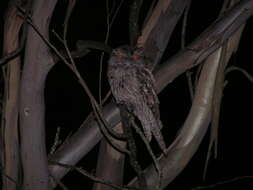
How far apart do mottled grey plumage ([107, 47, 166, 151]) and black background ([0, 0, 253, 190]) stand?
3.68ft

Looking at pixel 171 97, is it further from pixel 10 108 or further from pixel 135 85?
pixel 10 108

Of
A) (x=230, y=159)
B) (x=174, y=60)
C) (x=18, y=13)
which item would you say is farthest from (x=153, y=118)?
(x=230, y=159)

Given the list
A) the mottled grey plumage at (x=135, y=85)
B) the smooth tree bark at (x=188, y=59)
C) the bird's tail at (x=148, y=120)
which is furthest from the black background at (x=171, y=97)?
the smooth tree bark at (x=188, y=59)

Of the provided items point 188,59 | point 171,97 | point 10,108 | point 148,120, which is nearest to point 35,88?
point 10,108

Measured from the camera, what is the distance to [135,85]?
212 centimetres

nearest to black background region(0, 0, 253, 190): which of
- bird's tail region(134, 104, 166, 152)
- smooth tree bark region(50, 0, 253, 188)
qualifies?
bird's tail region(134, 104, 166, 152)

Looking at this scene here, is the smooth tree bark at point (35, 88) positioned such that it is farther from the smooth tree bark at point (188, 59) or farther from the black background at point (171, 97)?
the black background at point (171, 97)

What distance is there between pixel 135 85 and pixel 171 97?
15.2ft

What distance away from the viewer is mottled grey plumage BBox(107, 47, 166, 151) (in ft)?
6.68

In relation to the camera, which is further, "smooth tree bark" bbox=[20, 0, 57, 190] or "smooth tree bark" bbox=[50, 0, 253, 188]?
"smooth tree bark" bbox=[50, 0, 253, 188]

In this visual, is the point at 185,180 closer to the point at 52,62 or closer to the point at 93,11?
the point at 93,11

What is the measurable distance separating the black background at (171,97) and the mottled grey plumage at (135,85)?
1122mm

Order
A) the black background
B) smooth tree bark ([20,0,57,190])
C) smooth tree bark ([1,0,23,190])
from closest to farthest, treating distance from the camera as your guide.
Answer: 1. smooth tree bark ([20,0,57,190])
2. smooth tree bark ([1,0,23,190])
3. the black background

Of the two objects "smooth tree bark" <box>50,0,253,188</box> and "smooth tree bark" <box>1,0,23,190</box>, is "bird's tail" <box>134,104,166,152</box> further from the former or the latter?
"smooth tree bark" <box>1,0,23,190</box>
